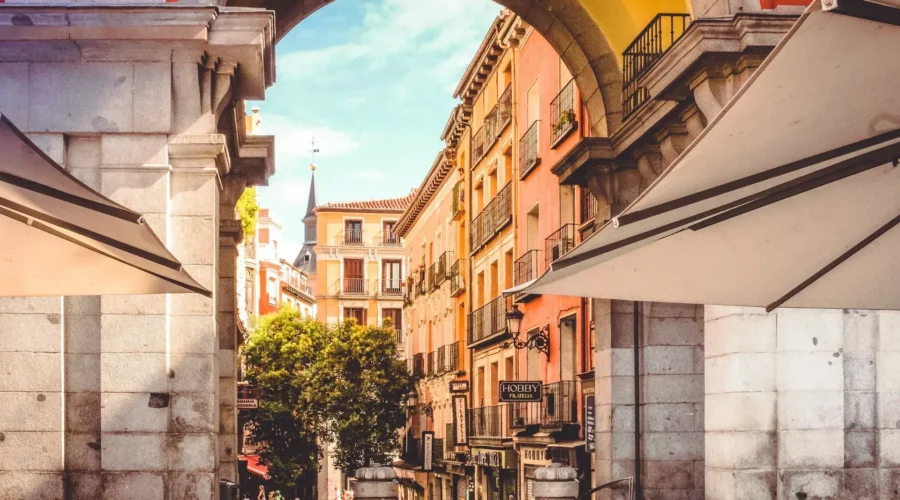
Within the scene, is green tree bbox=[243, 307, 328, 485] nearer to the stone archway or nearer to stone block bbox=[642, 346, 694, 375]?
the stone archway

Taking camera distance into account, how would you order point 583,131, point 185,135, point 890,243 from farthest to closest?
1. point 583,131
2. point 185,135
3. point 890,243

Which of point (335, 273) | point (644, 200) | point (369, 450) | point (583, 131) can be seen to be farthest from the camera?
point (335, 273)

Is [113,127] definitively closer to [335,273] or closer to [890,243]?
[890,243]

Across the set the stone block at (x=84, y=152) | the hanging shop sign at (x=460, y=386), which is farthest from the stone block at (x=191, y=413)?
the hanging shop sign at (x=460, y=386)

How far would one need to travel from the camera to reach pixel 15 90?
38.0ft

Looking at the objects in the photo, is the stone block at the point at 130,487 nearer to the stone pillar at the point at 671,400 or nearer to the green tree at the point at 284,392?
the stone pillar at the point at 671,400

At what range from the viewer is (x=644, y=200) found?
6051 millimetres

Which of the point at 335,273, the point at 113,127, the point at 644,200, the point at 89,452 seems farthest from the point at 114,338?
the point at 335,273

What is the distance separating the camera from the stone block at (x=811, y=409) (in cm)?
1085

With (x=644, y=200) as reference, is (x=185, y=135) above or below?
above

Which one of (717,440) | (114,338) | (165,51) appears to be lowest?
(717,440)

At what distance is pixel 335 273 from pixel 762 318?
75.9m

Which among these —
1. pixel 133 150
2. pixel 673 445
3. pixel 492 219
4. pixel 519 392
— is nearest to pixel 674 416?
pixel 673 445

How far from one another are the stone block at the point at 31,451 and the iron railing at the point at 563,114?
15111mm
